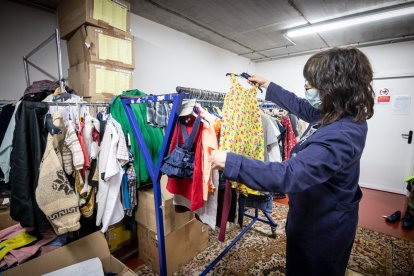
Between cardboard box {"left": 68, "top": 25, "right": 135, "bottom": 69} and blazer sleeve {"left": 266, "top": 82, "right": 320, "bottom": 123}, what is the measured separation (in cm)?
179

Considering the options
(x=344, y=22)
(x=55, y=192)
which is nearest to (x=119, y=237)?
(x=55, y=192)

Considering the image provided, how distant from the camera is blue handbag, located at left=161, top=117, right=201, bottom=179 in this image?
1131mm

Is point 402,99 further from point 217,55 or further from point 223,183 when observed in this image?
point 223,183

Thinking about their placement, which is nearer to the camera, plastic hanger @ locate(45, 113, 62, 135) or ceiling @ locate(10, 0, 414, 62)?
plastic hanger @ locate(45, 113, 62, 135)

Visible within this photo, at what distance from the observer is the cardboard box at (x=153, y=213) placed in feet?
6.04

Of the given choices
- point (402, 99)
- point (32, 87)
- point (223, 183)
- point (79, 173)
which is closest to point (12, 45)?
point (32, 87)

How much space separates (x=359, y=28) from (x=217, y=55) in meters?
2.70

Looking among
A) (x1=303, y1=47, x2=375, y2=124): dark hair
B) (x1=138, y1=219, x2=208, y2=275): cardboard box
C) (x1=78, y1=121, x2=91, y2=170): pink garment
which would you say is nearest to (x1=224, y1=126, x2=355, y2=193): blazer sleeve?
(x1=303, y1=47, x2=375, y2=124): dark hair

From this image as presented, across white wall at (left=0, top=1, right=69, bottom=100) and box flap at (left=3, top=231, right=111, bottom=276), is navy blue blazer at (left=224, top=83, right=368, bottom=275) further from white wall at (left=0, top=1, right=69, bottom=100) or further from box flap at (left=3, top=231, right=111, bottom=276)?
white wall at (left=0, top=1, right=69, bottom=100)

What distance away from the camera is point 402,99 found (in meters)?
4.13

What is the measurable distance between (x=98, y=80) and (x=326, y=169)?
230 centimetres

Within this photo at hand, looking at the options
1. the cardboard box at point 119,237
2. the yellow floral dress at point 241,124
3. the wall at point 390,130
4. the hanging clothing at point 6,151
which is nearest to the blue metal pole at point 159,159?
the yellow floral dress at point 241,124

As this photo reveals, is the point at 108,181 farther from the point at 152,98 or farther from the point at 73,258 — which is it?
the point at 152,98

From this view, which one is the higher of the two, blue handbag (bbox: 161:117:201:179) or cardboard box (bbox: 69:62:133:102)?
cardboard box (bbox: 69:62:133:102)
